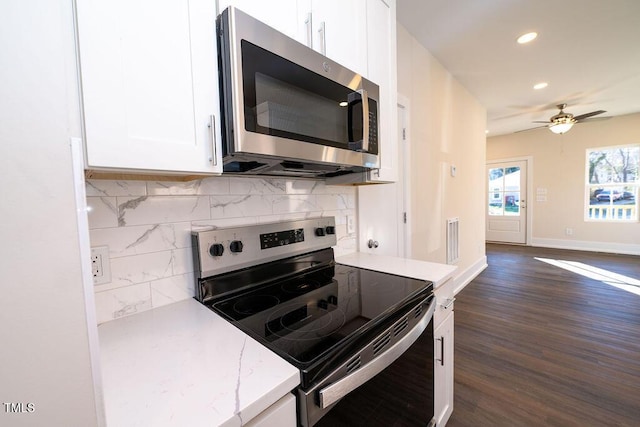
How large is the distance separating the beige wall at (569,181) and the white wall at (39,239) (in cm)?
740

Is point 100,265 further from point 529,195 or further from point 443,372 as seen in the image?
point 529,195

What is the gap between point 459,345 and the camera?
7.13 ft

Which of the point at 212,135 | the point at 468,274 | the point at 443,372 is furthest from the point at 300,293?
the point at 468,274

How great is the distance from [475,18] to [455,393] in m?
2.78

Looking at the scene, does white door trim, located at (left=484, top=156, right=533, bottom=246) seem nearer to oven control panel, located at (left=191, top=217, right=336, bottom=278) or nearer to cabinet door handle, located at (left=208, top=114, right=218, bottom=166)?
oven control panel, located at (left=191, top=217, right=336, bottom=278)

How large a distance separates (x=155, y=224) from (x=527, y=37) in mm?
3320

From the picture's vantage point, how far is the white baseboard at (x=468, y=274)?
3.35m

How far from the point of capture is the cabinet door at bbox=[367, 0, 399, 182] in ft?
4.34

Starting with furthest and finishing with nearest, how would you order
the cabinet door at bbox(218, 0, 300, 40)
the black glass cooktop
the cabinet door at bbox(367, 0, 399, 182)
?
the cabinet door at bbox(367, 0, 399, 182)
the cabinet door at bbox(218, 0, 300, 40)
the black glass cooktop

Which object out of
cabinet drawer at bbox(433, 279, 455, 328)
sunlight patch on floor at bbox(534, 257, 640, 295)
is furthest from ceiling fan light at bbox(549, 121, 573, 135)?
cabinet drawer at bbox(433, 279, 455, 328)

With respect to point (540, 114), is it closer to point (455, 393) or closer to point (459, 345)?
point (459, 345)

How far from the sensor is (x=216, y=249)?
3.38 ft

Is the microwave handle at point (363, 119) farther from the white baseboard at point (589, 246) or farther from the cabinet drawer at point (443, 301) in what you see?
the white baseboard at point (589, 246)

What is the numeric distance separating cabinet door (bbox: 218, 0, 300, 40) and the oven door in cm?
107
